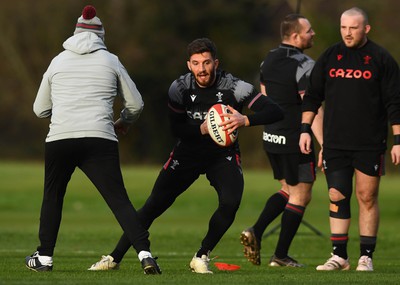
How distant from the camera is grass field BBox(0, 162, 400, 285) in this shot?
10.1 meters

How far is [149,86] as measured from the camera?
55.7m

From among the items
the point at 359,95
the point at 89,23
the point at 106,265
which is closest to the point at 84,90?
the point at 89,23

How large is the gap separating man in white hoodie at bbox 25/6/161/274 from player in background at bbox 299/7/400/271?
2.02 metres

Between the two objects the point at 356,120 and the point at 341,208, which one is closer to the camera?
the point at 356,120

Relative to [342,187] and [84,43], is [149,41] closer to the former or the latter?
[342,187]

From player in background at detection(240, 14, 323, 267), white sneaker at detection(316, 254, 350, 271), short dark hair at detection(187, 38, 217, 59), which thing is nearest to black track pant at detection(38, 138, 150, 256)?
short dark hair at detection(187, 38, 217, 59)

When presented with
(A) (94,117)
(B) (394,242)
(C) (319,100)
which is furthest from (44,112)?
(B) (394,242)

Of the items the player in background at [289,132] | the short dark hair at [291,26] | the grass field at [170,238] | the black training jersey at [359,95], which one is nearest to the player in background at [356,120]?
the black training jersey at [359,95]

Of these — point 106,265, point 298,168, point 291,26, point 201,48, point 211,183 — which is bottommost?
point 106,265

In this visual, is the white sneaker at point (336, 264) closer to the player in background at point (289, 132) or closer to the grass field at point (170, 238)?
the grass field at point (170, 238)

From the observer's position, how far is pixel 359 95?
11.4m

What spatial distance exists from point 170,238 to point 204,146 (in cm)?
756

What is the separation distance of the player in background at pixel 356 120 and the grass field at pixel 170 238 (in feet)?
1.88

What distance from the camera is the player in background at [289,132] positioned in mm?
12898
